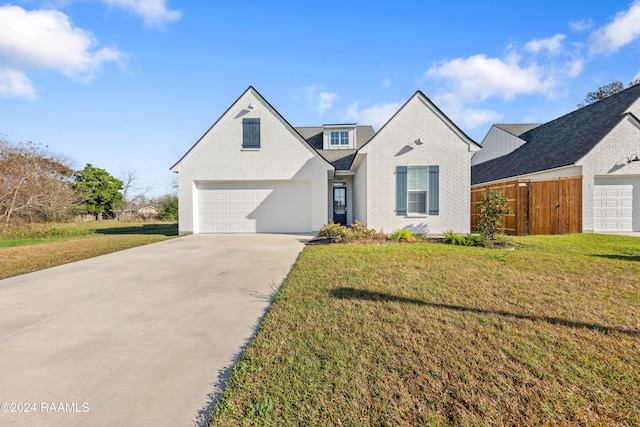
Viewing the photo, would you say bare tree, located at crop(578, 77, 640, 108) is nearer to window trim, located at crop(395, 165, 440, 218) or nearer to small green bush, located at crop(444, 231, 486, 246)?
window trim, located at crop(395, 165, 440, 218)

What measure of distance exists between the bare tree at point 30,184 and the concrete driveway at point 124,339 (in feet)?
56.7

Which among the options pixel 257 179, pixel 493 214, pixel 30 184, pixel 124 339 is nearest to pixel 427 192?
pixel 493 214

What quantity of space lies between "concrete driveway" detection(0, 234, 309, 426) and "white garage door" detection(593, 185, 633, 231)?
1331 centimetres

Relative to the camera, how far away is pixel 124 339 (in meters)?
3.10

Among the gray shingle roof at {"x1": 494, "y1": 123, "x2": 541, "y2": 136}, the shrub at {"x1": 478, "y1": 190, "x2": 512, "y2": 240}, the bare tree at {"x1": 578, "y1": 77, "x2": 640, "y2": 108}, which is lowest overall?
the shrub at {"x1": 478, "y1": 190, "x2": 512, "y2": 240}

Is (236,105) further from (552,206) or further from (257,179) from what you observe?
(552,206)

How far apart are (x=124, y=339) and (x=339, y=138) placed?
15.9 meters

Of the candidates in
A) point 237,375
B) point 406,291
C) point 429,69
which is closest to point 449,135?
point 429,69

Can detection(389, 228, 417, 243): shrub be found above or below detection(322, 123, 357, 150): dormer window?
below

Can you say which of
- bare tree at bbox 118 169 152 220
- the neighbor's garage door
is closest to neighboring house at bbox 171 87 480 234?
the neighbor's garage door

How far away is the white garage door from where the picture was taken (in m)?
11.4

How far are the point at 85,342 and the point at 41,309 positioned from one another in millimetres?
1696

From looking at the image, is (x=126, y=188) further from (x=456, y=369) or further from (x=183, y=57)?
(x=456, y=369)

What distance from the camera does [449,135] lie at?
10.7 meters
